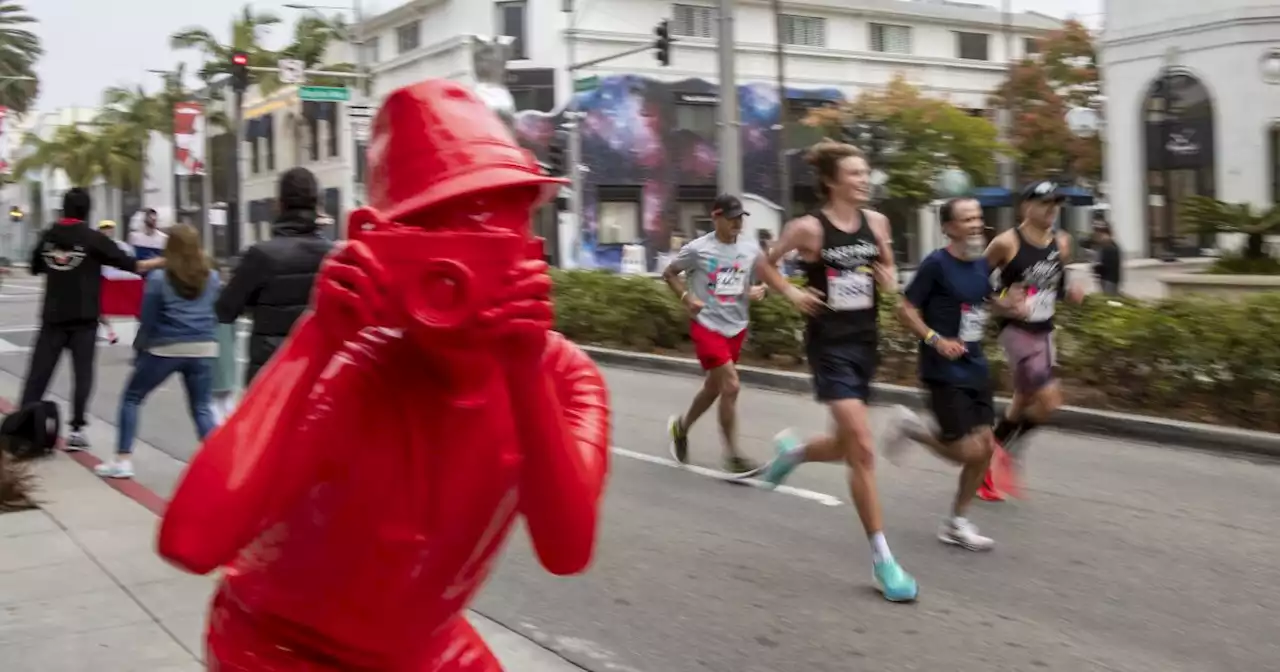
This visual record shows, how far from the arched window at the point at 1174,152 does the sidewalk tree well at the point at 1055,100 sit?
1651cm

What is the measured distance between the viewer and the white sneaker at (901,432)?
633 centimetres

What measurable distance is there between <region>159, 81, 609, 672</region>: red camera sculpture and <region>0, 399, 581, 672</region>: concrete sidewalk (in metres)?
2.43

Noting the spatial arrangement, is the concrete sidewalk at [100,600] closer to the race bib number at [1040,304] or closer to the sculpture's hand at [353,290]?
the sculpture's hand at [353,290]

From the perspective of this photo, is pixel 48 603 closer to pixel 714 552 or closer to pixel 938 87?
pixel 714 552

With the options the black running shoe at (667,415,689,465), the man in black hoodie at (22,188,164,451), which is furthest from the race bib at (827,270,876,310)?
the man in black hoodie at (22,188,164,451)

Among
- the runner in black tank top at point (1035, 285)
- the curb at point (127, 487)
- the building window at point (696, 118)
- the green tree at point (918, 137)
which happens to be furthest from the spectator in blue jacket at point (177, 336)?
the building window at point (696, 118)

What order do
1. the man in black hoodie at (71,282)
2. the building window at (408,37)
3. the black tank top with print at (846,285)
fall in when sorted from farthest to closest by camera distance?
the building window at (408,37), the man in black hoodie at (71,282), the black tank top with print at (846,285)

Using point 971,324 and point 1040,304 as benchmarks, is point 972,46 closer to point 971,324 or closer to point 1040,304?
point 1040,304

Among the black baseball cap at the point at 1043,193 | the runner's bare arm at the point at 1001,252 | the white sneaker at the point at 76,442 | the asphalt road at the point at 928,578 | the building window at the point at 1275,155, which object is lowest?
the asphalt road at the point at 928,578

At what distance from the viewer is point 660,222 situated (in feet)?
143

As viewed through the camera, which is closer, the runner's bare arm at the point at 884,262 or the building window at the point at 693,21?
the runner's bare arm at the point at 884,262

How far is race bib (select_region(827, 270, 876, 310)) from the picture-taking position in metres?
5.68

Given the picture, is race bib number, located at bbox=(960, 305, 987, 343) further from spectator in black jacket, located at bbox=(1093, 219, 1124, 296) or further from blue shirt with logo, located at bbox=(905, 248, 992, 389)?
spectator in black jacket, located at bbox=(1093, 219, 1124, 296)

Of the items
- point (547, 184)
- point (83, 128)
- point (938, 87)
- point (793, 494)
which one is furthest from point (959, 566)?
point (83, 128)
